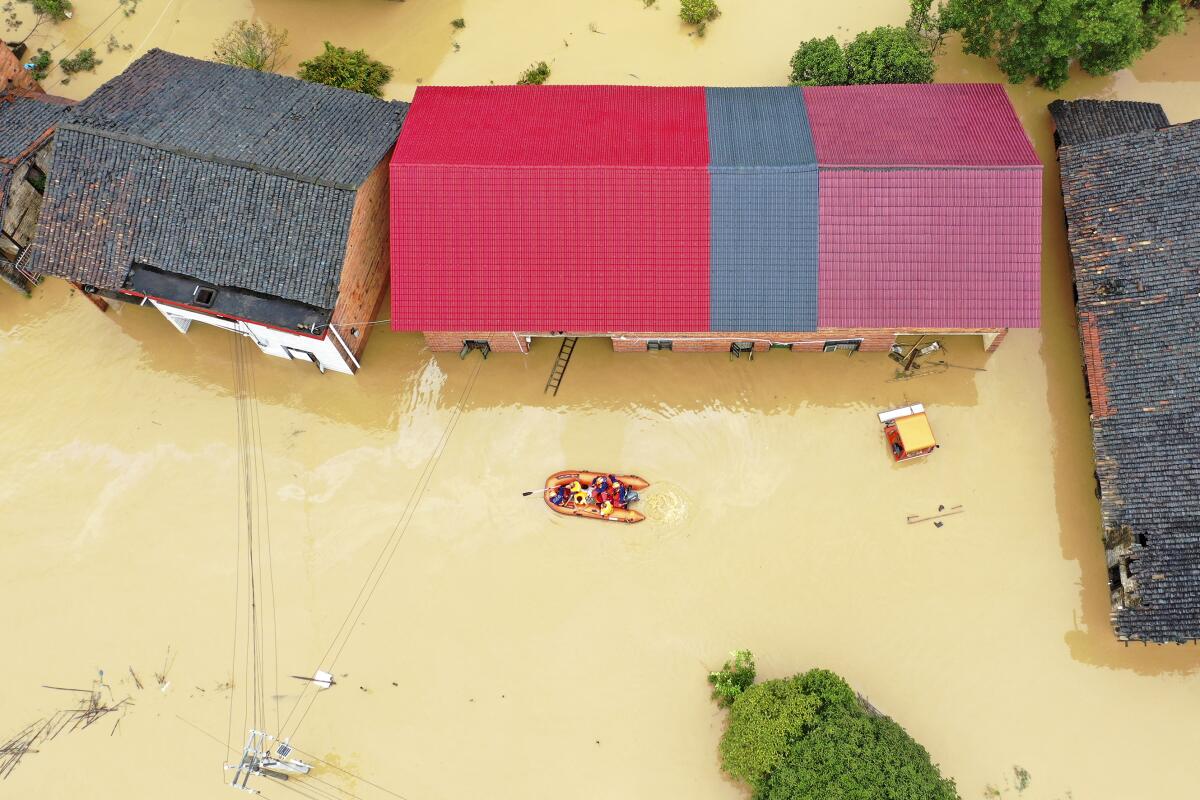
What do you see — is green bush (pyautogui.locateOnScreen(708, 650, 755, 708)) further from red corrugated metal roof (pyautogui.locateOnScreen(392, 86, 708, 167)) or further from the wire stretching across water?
red corrugated metal roof (pyautogui.locateOnScreen(392, 86, 708, 167))

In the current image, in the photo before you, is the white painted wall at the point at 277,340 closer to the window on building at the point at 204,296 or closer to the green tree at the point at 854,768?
the window on building at the point at 204,296

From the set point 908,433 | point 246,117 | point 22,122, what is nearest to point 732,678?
point 908,433

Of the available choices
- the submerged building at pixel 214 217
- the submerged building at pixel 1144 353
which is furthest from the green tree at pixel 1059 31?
the submerged building at pixel 214 217

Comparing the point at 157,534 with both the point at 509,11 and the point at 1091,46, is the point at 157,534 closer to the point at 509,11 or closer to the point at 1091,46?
the point at 509,11

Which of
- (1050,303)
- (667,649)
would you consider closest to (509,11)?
(1050,303)

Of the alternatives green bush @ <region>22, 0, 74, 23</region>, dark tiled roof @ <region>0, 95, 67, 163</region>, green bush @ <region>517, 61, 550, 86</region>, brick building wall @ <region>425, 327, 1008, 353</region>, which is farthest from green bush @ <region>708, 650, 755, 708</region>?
green bush @ <region>22, 0, 74, 23</region>

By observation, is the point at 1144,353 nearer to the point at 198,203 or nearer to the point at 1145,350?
the point at 1145,350

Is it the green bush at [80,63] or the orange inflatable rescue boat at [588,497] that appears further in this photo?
the green bush at [80,63]
